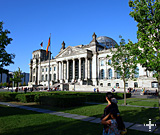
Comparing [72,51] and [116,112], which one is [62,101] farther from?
[72,51]

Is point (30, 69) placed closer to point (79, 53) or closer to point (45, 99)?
point (79, 53)

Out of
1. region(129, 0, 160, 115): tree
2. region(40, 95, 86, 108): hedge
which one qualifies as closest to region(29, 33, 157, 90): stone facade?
region(40, 95, 86, 108): hedge

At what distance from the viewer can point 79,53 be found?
6725cm

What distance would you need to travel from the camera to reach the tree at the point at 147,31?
8.96 meters

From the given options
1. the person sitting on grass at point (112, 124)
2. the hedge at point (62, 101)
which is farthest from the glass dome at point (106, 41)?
the person sitting on grass at point (112, 124)

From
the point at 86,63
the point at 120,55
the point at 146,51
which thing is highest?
the point at 86,63

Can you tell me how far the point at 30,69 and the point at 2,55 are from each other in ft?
291

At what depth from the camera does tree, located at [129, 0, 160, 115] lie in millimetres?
8961

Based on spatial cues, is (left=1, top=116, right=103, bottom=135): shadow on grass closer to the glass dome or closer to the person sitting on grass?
the person sitting on grass

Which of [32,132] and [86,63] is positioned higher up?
[86,63]

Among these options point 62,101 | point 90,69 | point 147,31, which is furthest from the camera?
point 90,69

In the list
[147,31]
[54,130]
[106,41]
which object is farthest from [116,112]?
[106,41]

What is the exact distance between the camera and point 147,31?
31.9ft

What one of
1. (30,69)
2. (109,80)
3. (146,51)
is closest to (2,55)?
(146,51)
